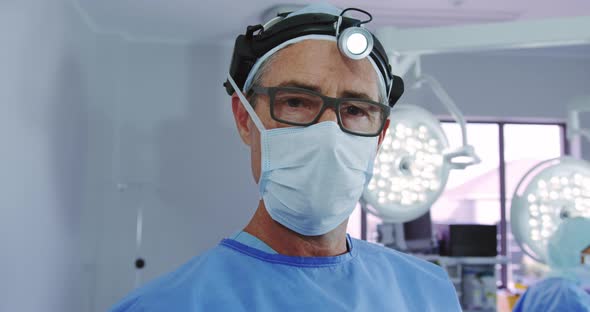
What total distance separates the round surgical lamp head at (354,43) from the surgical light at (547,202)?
114 centimetres

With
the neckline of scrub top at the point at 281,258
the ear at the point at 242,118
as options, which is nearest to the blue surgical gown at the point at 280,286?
the neckline of scrub top at the point at 281,258

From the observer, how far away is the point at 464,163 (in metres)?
1.60

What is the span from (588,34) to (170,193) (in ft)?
9.46

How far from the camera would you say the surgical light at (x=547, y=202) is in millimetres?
1789

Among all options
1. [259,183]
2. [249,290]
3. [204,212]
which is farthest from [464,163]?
[204,212]

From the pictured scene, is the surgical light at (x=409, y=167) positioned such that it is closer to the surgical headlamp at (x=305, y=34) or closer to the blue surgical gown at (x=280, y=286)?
the blue surgical gown at (x=280, y=286)

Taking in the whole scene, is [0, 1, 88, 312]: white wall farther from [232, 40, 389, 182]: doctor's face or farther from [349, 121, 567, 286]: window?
[349, 121, 567, 286]: window

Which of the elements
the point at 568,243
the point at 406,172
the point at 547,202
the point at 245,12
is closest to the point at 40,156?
the point at 245,12

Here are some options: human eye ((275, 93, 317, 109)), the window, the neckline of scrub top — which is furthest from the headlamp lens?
the window

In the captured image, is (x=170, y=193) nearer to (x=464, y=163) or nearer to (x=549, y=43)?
(x=464, y=163)

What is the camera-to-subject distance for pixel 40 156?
258 centimetres

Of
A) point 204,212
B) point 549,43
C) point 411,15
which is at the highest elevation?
point 411,15

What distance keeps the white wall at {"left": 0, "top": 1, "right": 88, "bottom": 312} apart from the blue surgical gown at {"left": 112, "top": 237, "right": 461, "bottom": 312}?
1.60 m

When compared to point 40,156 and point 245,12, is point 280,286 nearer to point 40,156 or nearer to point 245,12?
point 40,156
